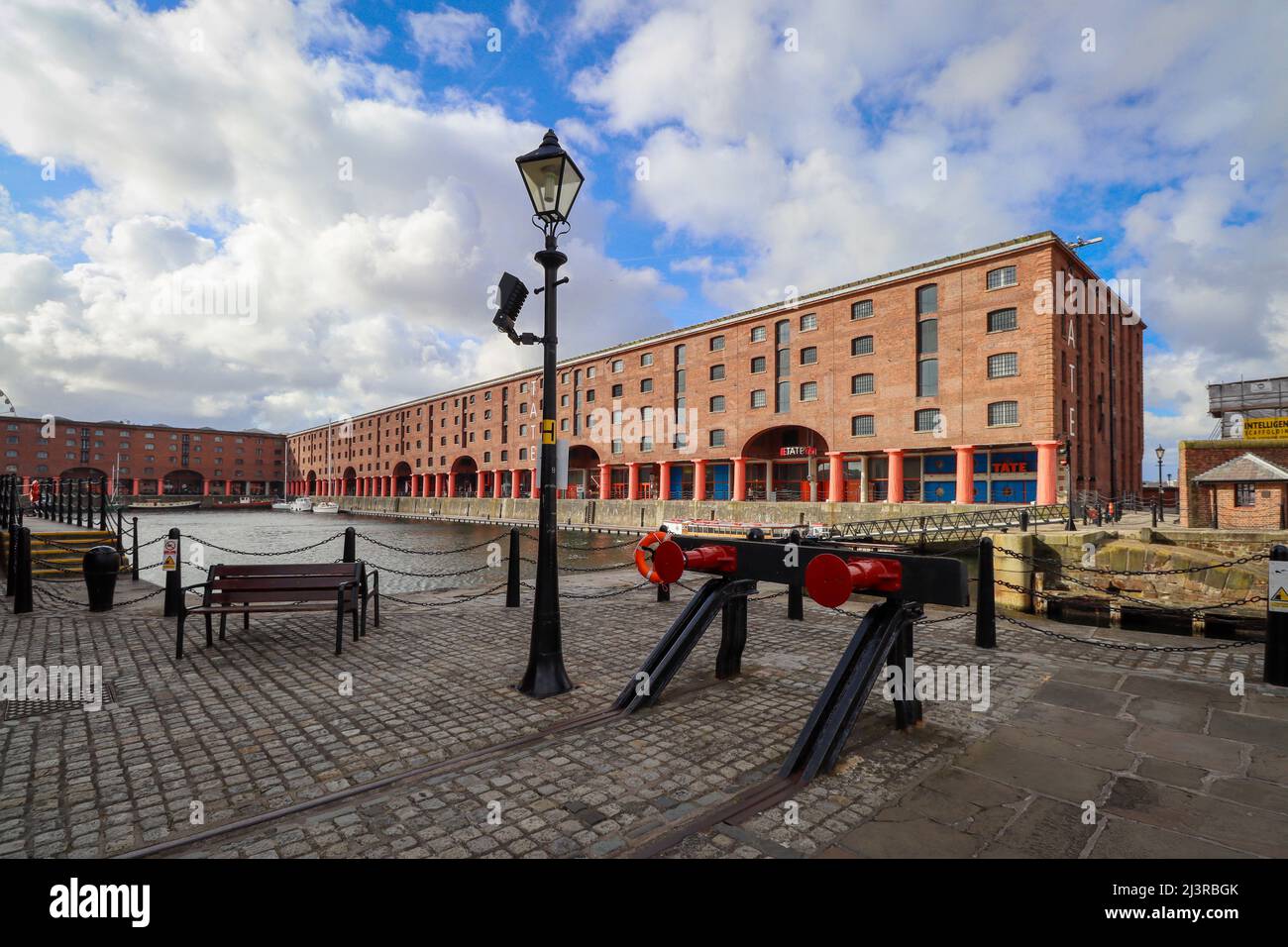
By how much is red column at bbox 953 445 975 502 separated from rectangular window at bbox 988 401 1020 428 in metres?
1.58

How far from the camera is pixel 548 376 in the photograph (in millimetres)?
5508

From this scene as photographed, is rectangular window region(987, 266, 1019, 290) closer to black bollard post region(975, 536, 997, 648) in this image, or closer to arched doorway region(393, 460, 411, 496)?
black bollard post region(975, 536, 997, 648)

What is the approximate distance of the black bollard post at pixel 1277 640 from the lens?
5242 millimetres

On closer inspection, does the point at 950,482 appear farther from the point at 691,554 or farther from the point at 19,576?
the point at 19,576

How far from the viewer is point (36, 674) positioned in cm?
561

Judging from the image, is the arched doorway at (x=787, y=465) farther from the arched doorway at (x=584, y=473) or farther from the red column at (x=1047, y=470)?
the arched doorway at (x=584, y=473)

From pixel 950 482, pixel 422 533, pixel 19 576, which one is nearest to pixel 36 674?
pixel 19 576

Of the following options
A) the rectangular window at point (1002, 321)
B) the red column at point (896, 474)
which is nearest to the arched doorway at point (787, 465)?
the red column at point (896, 474)

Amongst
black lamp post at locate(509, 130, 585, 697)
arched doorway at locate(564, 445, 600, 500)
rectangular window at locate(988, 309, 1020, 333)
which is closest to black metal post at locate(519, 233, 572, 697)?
black lamp post at locate(509, 130, 585, 697)

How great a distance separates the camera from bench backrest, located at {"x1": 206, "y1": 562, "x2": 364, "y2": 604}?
692 cm

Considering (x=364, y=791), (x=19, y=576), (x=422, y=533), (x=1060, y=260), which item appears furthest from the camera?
(x=422, y=533)

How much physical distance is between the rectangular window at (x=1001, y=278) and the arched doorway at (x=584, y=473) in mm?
35631

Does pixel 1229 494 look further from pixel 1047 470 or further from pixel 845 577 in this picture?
pixel 845 577
